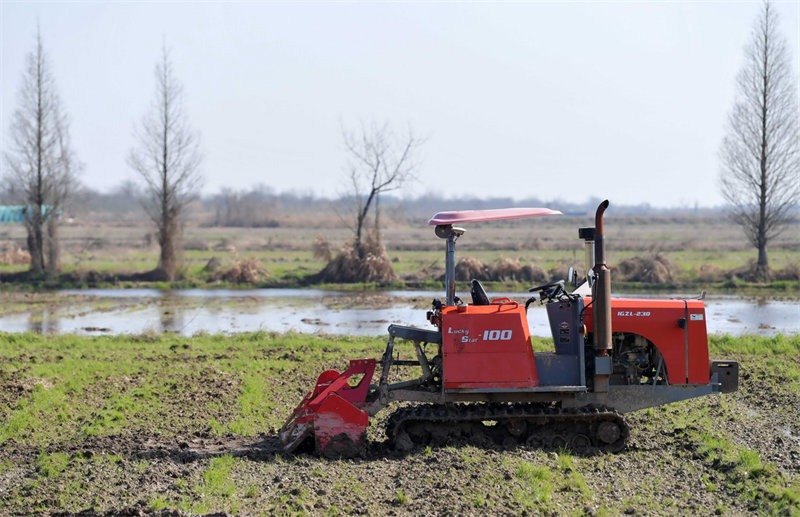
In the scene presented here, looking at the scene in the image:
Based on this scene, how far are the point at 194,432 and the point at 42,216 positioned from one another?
3113 centimetres

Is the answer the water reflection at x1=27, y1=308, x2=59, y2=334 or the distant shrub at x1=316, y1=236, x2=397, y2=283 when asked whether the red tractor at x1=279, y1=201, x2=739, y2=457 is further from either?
the distant shrub at x1=316, y1=236, x2=397, y2=283

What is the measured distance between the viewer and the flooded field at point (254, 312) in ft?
74.1

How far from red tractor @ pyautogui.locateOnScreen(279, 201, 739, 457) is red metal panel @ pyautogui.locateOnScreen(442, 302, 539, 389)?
0.5 inches

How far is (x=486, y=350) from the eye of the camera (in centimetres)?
964

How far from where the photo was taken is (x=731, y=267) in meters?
37.6

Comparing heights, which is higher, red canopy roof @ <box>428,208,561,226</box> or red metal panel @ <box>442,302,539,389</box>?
red canopy roof @ <box>428,208,561,226</box>

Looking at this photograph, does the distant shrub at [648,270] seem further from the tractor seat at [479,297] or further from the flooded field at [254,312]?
the tractor seat at [479,297]

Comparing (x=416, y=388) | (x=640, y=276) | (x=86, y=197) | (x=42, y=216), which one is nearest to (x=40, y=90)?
(x=42, y=216)

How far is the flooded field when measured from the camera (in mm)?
22578

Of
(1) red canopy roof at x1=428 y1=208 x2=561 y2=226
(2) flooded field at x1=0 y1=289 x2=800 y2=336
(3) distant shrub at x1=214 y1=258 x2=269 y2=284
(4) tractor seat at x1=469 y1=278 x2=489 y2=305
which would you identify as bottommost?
(2) flooded field at x1=0 y1=289 x2=800 y2=336

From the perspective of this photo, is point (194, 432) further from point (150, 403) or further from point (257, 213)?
point (257, 213)

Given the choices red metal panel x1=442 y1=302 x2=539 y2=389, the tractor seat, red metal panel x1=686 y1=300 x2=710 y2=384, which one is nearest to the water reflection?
the tractor seat

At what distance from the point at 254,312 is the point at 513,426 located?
60.1ft

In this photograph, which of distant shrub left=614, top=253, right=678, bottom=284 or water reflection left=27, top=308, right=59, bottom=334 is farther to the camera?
distant shrub left=614, top=253, right=678, bottom=284
